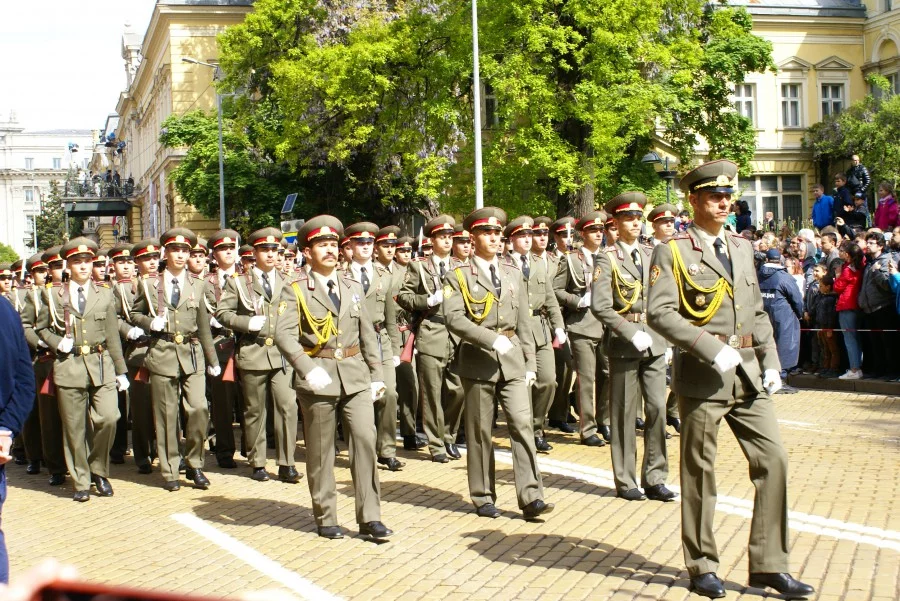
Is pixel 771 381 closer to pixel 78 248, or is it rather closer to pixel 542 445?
pixel 542 445

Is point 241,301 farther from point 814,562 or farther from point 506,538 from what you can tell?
point 814,562

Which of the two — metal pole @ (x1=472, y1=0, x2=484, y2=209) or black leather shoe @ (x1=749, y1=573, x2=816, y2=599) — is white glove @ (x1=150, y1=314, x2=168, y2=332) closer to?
black leather shoe @ (x1=749, y1=573, x2=816, y2=599)

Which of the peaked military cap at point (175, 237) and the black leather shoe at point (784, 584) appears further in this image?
the peaked military cap at point (175, 237)

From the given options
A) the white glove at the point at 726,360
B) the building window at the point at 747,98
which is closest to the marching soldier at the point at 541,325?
the white glove at the point at 726,360

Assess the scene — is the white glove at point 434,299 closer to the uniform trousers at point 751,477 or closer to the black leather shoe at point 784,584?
the uniform trousers at point 751,477

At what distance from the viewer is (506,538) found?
27.6 feet

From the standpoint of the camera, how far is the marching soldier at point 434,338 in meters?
12.2

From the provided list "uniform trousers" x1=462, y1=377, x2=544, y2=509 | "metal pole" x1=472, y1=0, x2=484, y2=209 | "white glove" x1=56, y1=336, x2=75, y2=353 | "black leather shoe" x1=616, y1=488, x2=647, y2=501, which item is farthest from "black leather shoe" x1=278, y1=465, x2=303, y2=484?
"metal pole" x1=472, y1=0, x2=484, y2=209

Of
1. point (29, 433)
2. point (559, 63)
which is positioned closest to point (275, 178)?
point (559, 63)

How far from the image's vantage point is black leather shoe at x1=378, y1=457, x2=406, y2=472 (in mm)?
11602

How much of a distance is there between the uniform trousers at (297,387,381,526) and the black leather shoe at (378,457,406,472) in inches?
109

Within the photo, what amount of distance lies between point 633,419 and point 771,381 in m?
3.01

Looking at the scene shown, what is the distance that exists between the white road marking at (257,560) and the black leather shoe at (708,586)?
2038 millimetres

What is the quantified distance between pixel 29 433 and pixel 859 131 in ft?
139
